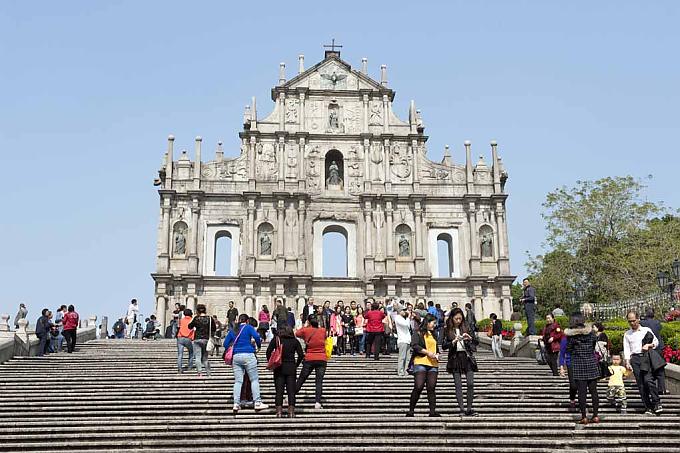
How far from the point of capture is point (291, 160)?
37.9 m

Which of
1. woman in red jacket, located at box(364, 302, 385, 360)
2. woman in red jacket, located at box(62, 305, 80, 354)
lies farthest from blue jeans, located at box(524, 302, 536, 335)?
woman in red jacket, located at box(62, 305, 80, 354)

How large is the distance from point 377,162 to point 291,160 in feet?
14.1

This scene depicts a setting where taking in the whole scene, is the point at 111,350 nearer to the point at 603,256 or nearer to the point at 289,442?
the point at 289,442

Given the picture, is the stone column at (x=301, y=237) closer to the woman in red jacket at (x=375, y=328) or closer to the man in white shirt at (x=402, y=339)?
the woman in red jacket at (x=375, y=328)

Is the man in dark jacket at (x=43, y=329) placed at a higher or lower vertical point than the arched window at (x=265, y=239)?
lower

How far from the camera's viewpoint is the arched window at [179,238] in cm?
3591

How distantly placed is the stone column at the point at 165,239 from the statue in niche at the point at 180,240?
40cm

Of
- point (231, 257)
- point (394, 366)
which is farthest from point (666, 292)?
point (231, 257)

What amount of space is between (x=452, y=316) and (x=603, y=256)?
25887 millimetres

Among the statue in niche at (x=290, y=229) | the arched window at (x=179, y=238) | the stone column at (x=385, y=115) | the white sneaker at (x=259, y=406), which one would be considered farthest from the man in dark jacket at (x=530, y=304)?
the arched window at (x=179, y=238)

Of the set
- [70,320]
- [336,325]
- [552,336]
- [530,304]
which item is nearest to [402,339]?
[552,336]

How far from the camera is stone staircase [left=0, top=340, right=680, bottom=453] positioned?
10531mm

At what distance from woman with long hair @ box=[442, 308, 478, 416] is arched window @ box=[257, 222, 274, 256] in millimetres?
25037

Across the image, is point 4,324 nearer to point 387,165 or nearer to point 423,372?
point 423,372
